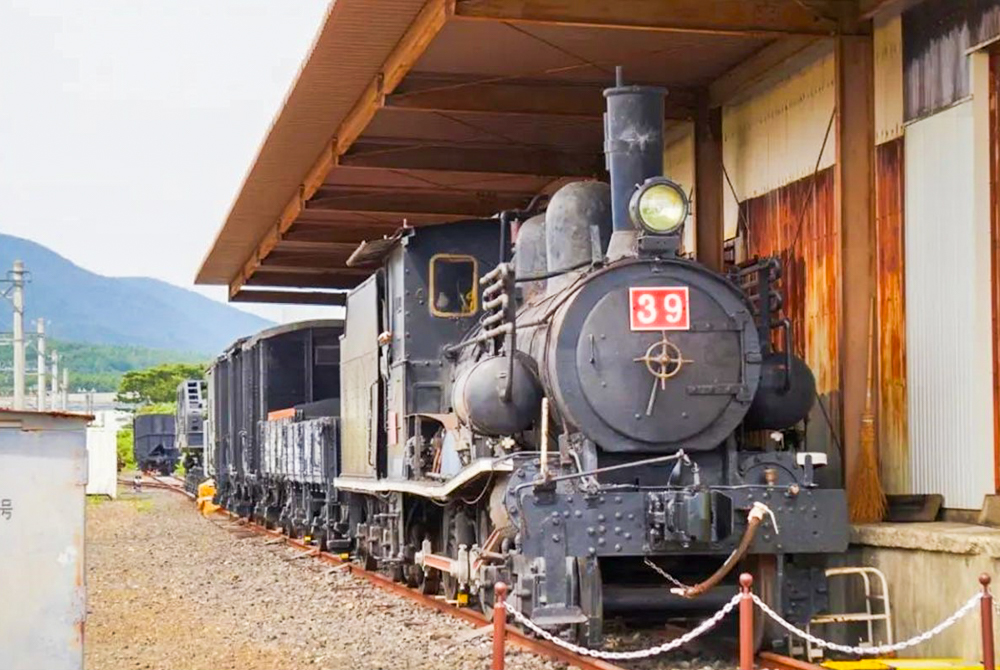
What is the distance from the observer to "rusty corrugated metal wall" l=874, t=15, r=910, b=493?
35.4ft

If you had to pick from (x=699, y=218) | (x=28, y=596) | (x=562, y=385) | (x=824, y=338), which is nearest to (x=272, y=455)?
(x=699, y=218)

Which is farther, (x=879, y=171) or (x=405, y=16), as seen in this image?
(x=405, y=16)

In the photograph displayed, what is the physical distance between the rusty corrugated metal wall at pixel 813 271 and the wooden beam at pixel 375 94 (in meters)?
3.35

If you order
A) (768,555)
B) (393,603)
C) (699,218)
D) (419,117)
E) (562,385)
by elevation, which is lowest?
(393,603)

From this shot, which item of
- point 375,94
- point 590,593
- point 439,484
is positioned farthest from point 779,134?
point 590,593

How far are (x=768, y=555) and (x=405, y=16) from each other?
5.57 metres

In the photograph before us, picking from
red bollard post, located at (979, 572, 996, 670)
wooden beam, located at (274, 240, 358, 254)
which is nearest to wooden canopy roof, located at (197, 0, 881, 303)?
wooden beam, located at (274, 240, 358, 254)

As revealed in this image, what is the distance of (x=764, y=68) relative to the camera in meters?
13.3

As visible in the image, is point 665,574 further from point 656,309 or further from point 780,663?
point 656,309

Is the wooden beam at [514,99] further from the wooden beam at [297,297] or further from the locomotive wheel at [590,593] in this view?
the wooden beam at [297,297]

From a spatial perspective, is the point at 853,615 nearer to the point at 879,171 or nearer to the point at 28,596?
the point at 879,171

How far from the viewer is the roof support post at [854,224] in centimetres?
1089

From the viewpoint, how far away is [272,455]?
73.4 feet

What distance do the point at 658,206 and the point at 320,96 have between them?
6422 millimetres
